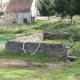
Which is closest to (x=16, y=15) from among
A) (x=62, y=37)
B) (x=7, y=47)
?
(x=62, y=37)

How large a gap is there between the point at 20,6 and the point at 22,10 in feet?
4.06

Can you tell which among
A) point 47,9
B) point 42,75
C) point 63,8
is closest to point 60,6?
point 63,8

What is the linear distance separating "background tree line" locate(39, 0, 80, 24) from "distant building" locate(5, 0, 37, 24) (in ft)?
13.1

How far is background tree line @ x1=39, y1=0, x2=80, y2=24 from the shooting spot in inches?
1766

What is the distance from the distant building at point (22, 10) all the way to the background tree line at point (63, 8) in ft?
13.1

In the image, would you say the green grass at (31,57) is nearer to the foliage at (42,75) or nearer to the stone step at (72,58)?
the stone step at (72,58)

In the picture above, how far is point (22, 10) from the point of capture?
7100cm

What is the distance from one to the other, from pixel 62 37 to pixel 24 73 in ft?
48.5

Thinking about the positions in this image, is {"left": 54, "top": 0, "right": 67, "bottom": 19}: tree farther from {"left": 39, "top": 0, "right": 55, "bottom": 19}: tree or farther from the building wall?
the building wall

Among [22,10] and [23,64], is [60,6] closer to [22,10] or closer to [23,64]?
[22,10]

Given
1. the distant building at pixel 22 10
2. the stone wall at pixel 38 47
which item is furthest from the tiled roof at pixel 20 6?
the stone wall at pixel 38 47

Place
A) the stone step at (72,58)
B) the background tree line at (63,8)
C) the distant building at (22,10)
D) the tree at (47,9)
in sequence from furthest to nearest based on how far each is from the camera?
the distant building at (22,10), the tree at (47,9), the background tree line at (63,8), the stone step at (72,58)

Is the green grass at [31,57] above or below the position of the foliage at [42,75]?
below

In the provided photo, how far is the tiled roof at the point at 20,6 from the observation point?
70819mm
